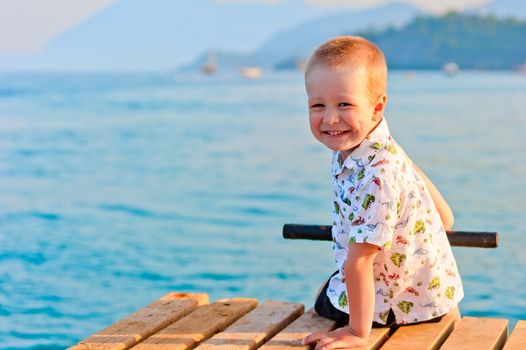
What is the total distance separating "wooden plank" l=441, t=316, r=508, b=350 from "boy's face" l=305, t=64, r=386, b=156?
2.22 feet

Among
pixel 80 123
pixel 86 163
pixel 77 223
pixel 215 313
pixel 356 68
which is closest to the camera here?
pixel 356 68

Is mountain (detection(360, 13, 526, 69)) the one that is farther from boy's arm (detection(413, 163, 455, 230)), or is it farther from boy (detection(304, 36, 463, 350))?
boy (detection(304, 36, 463, 350))

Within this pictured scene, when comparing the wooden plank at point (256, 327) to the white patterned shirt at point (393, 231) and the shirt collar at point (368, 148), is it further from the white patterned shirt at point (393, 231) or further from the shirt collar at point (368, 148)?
the shirt collar at point (368, 148)

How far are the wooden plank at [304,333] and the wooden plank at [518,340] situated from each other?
0.37m

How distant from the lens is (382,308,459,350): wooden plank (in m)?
2.77

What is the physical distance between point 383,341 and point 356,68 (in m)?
0.84

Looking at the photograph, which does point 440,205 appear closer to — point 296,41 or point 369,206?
point 369,206

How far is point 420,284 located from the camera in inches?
113

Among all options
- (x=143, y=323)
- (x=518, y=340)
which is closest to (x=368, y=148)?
(x=518, y=340)

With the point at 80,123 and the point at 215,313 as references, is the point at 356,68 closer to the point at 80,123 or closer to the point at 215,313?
the point at 215,313

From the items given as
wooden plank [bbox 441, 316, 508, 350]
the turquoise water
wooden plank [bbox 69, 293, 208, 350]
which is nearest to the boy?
wooden plank [bbox 441, 316, 508, 350]

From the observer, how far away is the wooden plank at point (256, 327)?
2773 millimetres

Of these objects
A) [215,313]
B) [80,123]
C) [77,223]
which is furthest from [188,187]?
[80,123]

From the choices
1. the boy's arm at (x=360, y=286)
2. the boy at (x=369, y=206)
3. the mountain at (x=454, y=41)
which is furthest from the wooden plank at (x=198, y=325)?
the mountain at (x=454, y=41)
